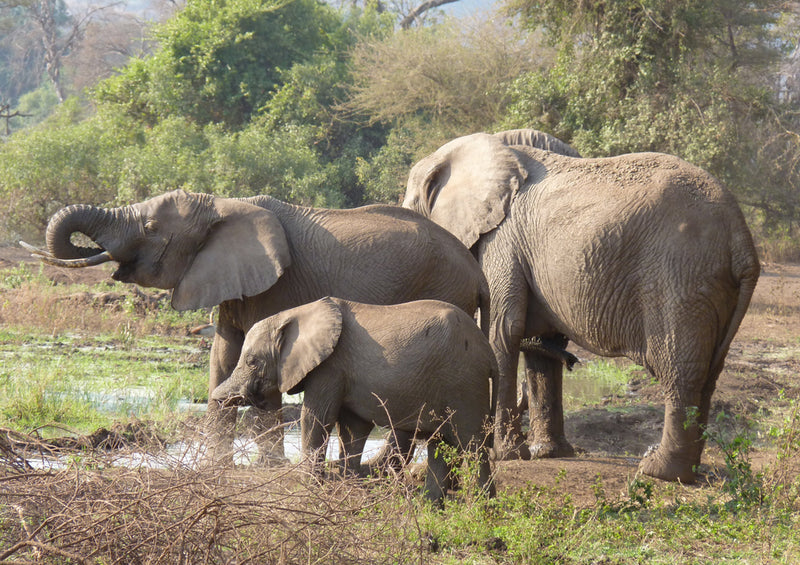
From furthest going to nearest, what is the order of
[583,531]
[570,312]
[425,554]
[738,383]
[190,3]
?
[190,3] < [738,383] < [570,312] < [583,531] < [425,554]

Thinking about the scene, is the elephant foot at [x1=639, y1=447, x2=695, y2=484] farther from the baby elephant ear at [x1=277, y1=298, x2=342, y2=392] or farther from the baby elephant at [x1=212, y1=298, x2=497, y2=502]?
the baby elephant ear at [x1=277, y1=298, x2=342, y2=392]

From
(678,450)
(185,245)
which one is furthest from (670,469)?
(185,245)

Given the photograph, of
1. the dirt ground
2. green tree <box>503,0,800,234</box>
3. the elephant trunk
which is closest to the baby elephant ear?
the dirt ground

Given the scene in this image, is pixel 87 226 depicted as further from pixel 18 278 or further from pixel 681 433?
pixel 18 278

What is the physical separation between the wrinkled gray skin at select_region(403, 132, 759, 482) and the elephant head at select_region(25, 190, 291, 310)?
64.2 inches

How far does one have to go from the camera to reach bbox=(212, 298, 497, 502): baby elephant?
5.22m

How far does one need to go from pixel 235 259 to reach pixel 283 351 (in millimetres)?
984

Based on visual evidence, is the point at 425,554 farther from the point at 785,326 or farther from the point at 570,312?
the point at 785,326

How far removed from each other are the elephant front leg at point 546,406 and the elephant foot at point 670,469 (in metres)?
1.09

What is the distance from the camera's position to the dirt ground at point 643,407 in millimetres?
6441

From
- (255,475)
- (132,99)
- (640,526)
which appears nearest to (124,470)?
(255,475)

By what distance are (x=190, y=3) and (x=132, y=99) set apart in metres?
2.50

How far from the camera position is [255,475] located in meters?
4.10

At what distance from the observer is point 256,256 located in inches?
242
